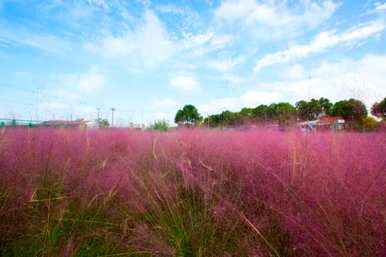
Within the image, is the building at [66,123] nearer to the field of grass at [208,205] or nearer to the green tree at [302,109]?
the field of grass at [208,205]

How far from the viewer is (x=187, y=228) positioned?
5.11ft

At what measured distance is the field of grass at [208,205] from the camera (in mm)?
1149

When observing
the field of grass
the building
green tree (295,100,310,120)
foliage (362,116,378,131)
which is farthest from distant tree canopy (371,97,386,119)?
the building

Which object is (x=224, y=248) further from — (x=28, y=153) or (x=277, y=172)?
(x=28, y=153)

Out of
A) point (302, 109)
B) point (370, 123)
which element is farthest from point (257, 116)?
point (370, 123)

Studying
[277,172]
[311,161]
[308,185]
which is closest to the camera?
[308,185]

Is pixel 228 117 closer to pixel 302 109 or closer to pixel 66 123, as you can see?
pixel 302 109

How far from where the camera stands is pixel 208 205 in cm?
170

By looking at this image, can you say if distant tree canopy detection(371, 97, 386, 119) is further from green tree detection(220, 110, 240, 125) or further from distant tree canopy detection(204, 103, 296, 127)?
green tree detection(220, 110, 240, 125)

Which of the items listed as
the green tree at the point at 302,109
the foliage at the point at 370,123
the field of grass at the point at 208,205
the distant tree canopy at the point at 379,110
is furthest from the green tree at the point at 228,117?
the distant tree canopy at the point at 379,110

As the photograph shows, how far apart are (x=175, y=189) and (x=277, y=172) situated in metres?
0.87

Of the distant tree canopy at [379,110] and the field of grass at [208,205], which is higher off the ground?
the distant tree canopy at [379,110]

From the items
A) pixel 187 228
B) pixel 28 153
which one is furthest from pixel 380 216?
pixel 28 153

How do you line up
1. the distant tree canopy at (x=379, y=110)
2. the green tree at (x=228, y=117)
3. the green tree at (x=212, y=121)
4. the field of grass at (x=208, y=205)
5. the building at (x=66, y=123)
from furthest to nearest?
the building at (x=66, y=123), the green tree at (x=212, y=121), the green tree at (x=228, y=117), the distant tree canopy at (x=379, y=110), the field of grass at (x=208, y=205)
